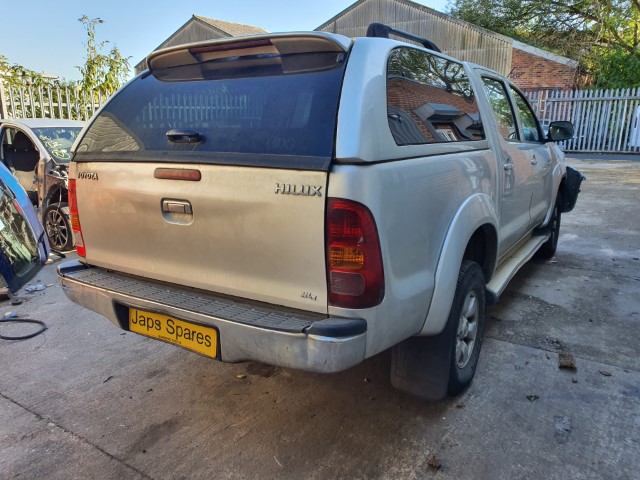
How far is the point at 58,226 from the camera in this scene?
6203 mm

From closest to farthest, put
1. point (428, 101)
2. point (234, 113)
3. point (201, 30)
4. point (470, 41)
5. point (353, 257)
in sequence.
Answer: point (353, 257) < point (234, 113) < point (428, 101) < point (470, 41) < point (201, 30)

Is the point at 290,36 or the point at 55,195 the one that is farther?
the point at 55,195

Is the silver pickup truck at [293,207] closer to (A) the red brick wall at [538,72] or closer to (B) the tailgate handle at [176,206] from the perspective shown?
(B) the tailgate handle at [176,206]

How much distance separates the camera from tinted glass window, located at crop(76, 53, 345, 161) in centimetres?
209

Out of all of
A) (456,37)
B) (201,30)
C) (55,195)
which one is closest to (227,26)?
(201,30)

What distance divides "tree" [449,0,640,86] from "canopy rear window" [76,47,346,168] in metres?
18.9

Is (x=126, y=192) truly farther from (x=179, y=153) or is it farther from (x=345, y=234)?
(x=345, y=234)

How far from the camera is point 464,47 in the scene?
22.5 metres

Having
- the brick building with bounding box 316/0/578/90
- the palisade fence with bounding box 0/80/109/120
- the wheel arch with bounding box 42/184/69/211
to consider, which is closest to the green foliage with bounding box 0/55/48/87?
the palisade fence with bounding box 0/80/109/120

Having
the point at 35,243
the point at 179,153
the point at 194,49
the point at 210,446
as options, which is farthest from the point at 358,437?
the point at 35,243

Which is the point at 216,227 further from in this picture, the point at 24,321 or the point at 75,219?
the point at 24,321

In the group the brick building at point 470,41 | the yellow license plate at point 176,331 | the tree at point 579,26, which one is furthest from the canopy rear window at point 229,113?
the tree at point 579,26

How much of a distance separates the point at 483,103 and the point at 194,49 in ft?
6.25

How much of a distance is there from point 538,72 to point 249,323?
21.4 m
